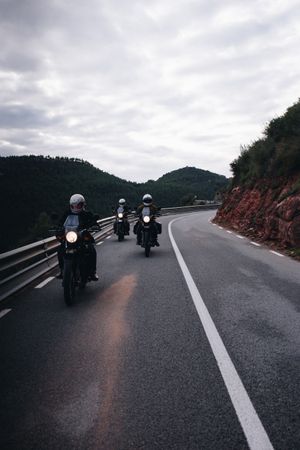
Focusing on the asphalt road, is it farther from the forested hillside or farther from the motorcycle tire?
the forested hillside

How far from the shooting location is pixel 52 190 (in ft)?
463

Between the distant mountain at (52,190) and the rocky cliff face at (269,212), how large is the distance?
85.4 metres

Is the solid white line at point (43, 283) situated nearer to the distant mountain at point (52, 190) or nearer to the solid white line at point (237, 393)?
the solid white line at point (237, 393)

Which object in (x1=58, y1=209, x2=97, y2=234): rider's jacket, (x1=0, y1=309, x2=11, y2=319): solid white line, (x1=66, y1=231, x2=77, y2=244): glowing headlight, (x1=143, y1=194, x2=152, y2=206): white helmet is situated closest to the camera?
(x1=0, y1=309, x2=11, y2=319): solid white line

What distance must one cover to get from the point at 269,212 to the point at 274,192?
1.88 metres

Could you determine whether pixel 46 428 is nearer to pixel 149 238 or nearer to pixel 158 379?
pixel 158 379

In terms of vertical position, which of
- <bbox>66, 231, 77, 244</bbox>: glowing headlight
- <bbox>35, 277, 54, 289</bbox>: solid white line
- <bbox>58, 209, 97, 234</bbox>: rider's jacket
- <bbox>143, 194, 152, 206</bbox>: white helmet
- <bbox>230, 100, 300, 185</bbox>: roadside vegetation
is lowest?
<bbox>35, 277, 54, 289</bbox>: solid white line

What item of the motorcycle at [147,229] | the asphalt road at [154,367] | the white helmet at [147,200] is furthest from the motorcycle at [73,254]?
→ the white helmet at [147,200]

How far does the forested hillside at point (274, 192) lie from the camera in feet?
42.1

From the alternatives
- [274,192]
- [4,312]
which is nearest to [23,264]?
[4,312]

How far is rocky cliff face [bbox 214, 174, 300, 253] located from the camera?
12516 mm

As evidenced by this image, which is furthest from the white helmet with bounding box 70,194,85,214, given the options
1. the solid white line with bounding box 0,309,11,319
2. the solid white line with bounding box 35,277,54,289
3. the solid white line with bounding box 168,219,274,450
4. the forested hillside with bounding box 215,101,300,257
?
the forested hillside with bounding box 215,101,300,257

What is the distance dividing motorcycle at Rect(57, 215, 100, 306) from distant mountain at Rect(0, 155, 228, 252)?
98.2 meters

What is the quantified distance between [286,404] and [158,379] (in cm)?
121
